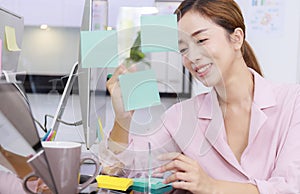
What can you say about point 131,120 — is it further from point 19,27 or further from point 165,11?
point 19,27

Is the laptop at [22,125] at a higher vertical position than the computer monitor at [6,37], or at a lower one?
lower

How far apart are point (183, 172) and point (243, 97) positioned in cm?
37

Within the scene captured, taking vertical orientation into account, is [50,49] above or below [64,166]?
above

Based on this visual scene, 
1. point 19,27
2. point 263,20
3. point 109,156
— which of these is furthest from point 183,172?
point 263,20

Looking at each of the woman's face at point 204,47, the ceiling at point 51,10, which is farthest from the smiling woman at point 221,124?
the ceiling at point 51,10

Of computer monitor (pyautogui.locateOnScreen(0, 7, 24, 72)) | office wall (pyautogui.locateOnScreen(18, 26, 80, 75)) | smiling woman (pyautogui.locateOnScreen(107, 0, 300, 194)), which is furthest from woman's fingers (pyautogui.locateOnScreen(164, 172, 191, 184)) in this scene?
office wall (pyautogui.locateOnScreen(18, 26, 80, 75))

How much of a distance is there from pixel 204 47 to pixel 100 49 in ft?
0.91

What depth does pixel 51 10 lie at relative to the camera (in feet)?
7.14

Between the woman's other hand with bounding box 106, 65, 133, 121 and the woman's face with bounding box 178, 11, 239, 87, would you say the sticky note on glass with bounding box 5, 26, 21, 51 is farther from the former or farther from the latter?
the woman's face with bounding box 178, 11, 239, 87

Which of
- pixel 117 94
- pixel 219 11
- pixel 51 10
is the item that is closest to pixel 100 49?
pixel 117 94

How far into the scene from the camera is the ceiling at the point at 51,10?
2.13m

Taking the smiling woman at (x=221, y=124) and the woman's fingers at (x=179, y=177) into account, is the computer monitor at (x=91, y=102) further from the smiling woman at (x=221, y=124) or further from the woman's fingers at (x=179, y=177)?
the woman's fingers at (x=179, y=177)

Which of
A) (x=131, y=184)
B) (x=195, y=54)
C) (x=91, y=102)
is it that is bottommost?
(x=131, y=184)

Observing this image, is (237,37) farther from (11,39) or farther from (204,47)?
(11,39)
